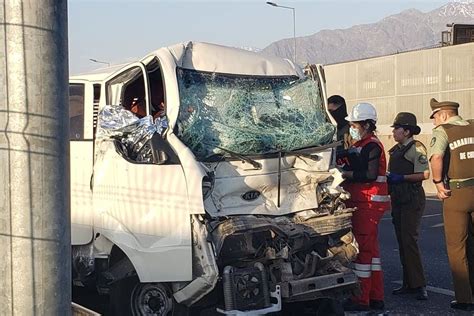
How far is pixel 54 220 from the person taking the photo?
238cm

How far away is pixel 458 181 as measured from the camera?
23.4 feet

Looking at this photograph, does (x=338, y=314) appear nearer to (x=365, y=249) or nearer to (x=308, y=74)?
(x=365, y=249)

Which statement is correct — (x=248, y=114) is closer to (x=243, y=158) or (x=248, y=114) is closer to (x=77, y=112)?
(x=243, y=158)

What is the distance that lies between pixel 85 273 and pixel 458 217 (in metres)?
3.62

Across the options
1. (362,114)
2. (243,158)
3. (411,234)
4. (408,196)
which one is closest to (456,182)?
(408,196)

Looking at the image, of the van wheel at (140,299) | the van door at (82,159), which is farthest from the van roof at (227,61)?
the van wheel at (140,299)

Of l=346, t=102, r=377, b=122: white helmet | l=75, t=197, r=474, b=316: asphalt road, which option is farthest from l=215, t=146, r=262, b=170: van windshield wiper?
l=75, t=197, r=474, b=316: asphalt road

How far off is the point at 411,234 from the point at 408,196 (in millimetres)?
401

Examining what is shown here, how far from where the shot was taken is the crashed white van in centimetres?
544

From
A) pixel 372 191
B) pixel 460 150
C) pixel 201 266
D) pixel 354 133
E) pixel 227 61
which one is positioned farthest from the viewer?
pixel 354 133

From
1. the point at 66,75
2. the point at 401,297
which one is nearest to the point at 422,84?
the point at 401,297

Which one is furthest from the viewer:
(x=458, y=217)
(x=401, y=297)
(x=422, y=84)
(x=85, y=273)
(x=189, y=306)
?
(x=422, y=84)

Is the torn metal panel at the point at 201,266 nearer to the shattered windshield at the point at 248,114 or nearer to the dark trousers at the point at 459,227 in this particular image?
the shattered windshield at the point at 248,114

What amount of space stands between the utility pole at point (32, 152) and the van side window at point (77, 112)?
406 cm
